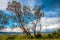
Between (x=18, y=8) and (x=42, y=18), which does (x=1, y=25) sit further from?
(x=42, y=18)

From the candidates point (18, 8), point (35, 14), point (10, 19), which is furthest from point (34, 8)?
point (10, 19)

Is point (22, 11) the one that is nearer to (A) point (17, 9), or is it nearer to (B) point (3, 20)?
(A) point (17, 9)

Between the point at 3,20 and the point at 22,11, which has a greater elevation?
the point at 22,11

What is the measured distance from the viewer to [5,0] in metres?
1.76

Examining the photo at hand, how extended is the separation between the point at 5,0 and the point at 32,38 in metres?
0.59

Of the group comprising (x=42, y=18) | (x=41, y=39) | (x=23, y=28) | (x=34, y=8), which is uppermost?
(x=34, y=8)

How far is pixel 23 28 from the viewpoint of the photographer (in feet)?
5.77

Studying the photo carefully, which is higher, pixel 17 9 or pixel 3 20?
pixel 17 9

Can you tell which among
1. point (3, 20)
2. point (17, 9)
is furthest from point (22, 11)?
point (3, 20)

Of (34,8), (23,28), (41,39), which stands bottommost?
(41,39)

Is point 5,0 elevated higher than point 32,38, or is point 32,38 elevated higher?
point 5,0

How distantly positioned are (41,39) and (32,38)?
116mm

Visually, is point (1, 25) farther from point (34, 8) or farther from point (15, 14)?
point (34, 8)

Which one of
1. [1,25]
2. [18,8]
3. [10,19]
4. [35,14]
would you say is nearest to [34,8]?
[35,14]
